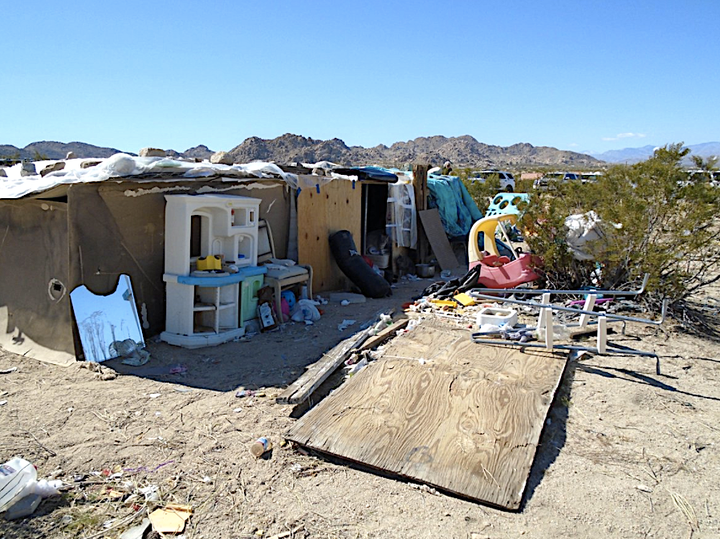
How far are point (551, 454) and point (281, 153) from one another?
57.7 meters

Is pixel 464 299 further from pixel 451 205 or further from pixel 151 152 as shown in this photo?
pixel 451 205

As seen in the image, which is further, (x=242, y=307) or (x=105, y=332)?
(x=242, y=307)

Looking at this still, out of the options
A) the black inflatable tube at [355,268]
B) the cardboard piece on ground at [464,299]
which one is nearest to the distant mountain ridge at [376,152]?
the black inflatable tube at [355,268]

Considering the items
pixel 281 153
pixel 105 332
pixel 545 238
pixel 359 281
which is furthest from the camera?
pixel 281 153

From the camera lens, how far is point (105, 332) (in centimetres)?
582

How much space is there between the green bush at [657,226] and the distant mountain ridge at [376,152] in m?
24.3

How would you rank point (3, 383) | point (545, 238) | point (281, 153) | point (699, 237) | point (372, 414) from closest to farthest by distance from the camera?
point (372, 414)
point (3, 383)
point (699, 237)
point (545, 238)
point (281, 153)

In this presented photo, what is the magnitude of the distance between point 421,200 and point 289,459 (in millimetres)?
9115

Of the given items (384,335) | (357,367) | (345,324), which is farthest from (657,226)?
(357,367)

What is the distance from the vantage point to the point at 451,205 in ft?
42.7

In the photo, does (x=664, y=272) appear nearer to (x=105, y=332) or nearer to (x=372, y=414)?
(x=372, y=414)

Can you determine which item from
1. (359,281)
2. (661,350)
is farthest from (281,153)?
(661,350)

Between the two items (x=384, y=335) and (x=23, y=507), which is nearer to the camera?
(x=23, y=507)

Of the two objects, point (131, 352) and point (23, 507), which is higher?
point (131, 352)
